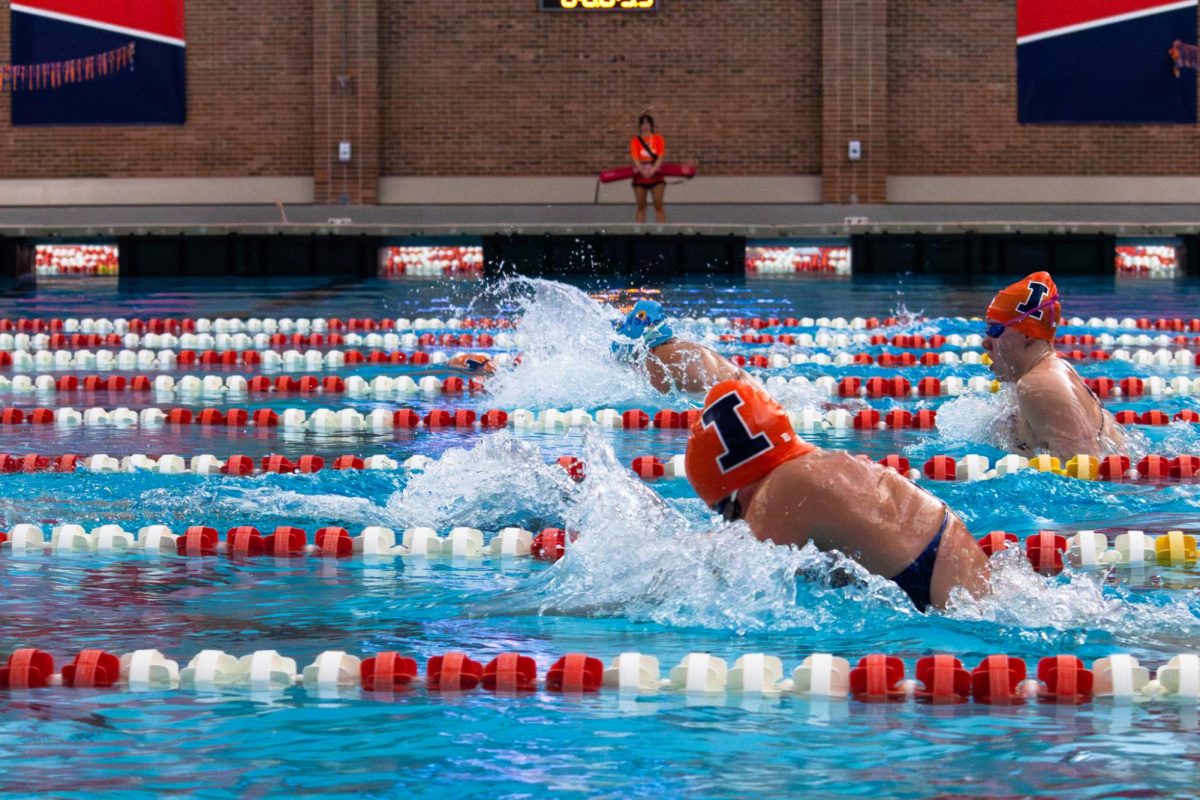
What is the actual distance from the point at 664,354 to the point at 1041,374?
2.65 m

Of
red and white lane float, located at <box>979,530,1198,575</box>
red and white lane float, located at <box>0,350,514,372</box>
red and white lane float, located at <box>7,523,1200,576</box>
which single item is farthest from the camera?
red and white lane float, located at <box>0,350,514,372</box>

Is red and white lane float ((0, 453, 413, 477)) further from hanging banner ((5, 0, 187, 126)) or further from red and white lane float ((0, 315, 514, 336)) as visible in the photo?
hanging banner ((5, 0, 187, 126))

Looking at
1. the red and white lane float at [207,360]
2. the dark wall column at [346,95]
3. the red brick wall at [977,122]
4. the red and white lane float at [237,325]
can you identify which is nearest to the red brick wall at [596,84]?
the dark wall column at [346,95]

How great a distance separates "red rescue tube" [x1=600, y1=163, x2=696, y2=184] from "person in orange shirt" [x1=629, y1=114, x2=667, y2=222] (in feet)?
0.65

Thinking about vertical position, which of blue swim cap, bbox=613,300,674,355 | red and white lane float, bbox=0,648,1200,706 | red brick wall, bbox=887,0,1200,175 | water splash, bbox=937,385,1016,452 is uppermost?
red brick wall, bbox=887,0,1200,175

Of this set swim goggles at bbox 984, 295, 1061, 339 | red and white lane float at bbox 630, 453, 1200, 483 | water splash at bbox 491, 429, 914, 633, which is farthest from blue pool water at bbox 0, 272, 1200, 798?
swim goggles at bbox 984, 295, 1061, 339

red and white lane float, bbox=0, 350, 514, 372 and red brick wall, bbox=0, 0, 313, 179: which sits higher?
red brick wall, bbox=0, 0, 313, 179

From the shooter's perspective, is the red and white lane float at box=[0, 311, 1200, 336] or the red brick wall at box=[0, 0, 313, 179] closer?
the red and white lane float at box=[0, 311, 1200, 336]

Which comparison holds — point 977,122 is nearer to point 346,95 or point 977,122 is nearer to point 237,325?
point 346,95

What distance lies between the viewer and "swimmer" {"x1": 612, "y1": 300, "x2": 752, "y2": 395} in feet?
27.4

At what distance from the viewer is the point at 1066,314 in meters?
13.2

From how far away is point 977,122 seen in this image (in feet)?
69.3

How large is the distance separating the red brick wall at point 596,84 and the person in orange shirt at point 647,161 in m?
1.57

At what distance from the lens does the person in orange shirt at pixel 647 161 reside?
19.5 metres
